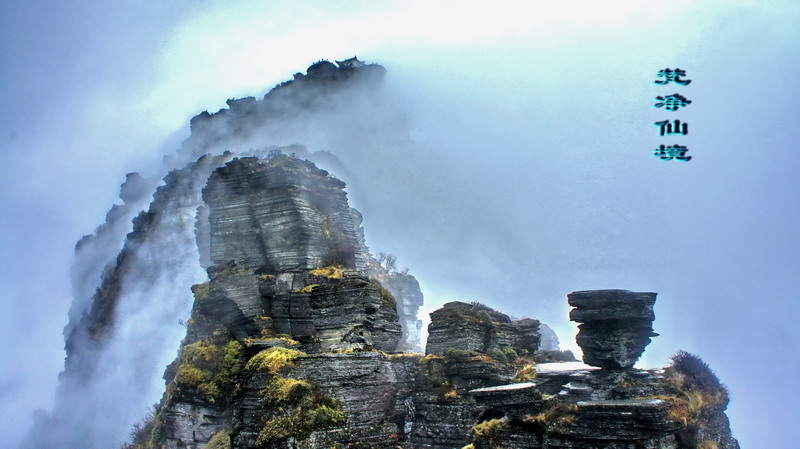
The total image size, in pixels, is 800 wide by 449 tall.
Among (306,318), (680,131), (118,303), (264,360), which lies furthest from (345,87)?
(680,131)

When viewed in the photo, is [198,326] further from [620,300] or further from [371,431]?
[620,300]

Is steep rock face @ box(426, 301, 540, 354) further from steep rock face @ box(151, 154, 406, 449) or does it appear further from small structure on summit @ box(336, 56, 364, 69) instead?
small structure on summit @ box(336, 56, 364, 69)

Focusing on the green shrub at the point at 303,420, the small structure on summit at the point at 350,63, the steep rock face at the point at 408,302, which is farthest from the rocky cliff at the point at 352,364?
the small structure on summit at the point at 350,63

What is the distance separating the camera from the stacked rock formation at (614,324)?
19.9 m

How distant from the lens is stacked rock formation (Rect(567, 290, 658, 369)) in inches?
782

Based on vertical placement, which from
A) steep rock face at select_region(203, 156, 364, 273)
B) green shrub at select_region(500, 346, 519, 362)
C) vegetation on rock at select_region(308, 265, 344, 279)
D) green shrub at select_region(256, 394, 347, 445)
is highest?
steep rock face at select_region(203, 156, 364, 273)

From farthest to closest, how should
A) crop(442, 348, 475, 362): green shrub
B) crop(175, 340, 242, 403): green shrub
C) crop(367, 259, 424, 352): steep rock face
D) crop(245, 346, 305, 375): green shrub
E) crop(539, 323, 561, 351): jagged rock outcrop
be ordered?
1. crop(367, 259, 424, 352): steep rock face
2. crop(539, 323, 561, 351): jagged rock outcrop
3. crop(175, 340, 242, 403): green shrub
4. crop(442, 348, 475, 362): green shrub
5. crop(245, 346, 305, 375): green shrub

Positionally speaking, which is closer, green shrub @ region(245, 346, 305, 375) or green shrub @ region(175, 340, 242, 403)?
green shrub @ region(245, 346, 305, 375)

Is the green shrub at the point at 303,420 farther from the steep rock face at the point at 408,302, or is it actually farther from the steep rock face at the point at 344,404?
the steep rock face at the point at 408,302

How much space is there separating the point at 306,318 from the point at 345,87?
43.3m

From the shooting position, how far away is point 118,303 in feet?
197

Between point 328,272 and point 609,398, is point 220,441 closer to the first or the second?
point 328,272

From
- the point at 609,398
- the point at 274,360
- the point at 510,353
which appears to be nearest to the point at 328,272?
the point at 274,360

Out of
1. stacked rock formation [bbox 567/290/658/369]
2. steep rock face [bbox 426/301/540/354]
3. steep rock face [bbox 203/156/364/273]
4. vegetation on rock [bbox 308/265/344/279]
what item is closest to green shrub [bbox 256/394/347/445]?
steep rock face [bbox 426/301/540/354]
